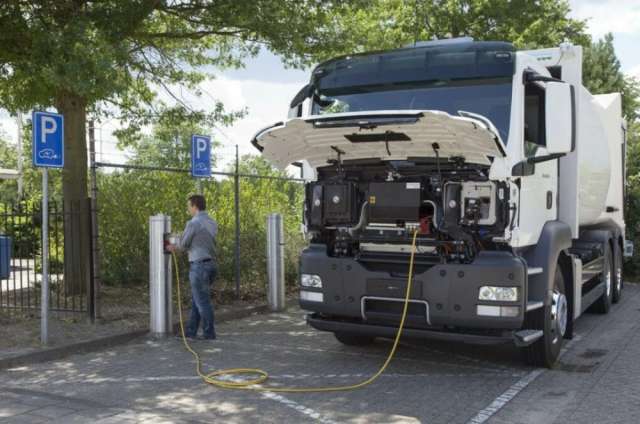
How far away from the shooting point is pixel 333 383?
6.23m

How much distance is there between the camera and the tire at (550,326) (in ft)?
21.1

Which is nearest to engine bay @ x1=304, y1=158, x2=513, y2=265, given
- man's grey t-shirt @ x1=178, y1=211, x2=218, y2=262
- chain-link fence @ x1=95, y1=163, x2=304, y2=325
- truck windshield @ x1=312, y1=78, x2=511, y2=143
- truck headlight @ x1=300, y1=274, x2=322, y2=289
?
truck headlight @ x1=300, y1=274, x2=322, y2=289

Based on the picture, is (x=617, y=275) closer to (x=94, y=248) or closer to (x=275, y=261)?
(x=275, y=261)

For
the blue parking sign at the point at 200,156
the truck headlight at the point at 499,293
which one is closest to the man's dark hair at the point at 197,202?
the blue parking sign at the point at 200,156

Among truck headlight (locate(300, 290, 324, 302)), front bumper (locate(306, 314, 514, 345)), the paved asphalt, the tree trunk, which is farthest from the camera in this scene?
the tree trunk

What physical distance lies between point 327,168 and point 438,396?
242cm

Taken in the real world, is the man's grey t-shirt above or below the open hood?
below

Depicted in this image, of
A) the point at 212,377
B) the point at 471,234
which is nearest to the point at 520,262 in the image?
the point at 471,234

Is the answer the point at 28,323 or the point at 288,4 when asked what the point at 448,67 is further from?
the point at 28,323

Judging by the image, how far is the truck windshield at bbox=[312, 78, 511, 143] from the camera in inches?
246

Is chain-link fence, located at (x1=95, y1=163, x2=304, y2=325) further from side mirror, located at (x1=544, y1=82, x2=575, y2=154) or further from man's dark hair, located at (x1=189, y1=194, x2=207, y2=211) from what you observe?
side mirror, located at (x1=544, y1=82, x2=575, y2=154)

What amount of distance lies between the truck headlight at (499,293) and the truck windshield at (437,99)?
4.33ft

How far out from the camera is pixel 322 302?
6.57 metres

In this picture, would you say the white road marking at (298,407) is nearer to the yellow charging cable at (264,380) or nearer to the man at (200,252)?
the yellow charging cable at (264,380)
